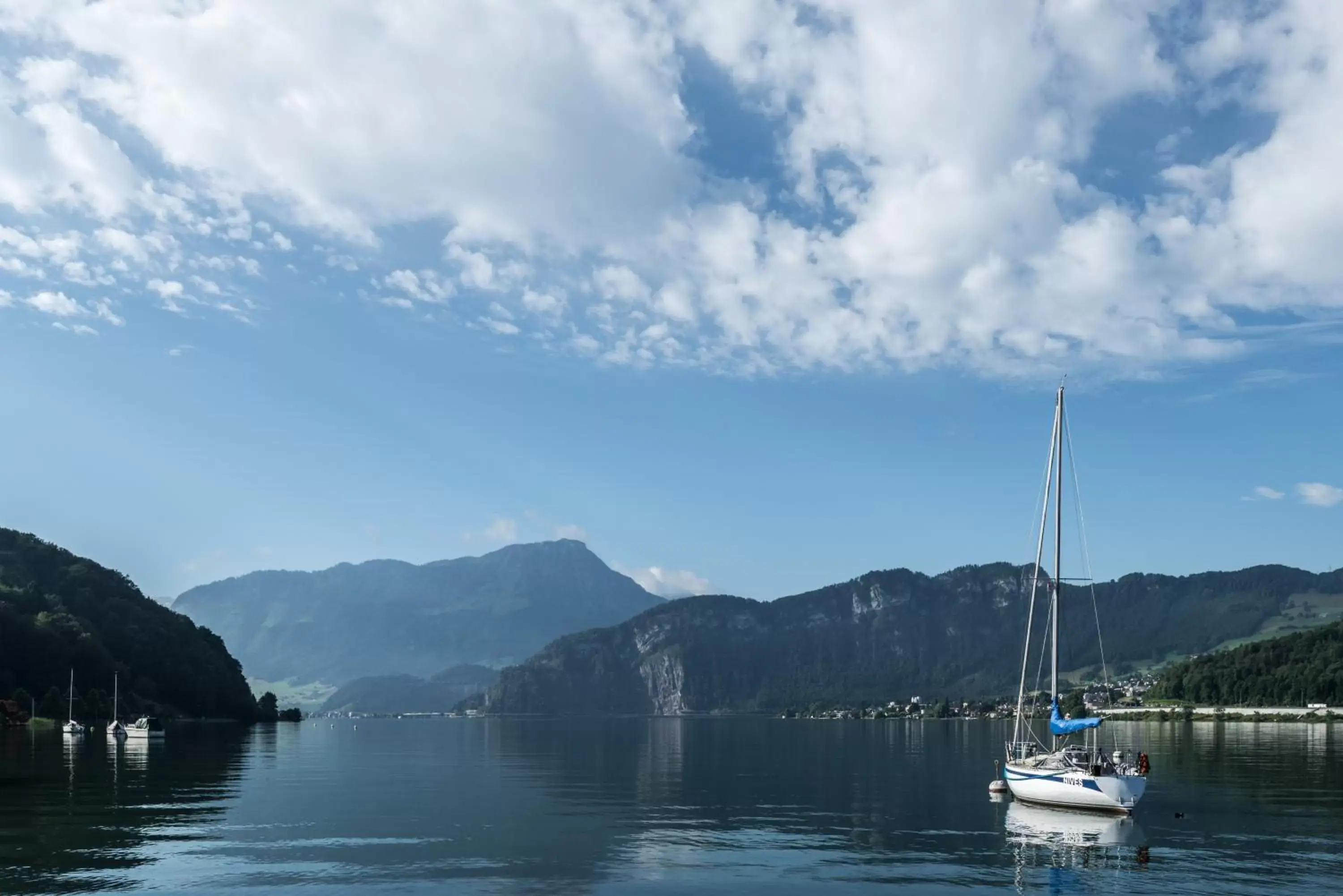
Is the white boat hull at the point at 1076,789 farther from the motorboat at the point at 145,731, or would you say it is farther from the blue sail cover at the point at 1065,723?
the motorboat at the point at 145,731

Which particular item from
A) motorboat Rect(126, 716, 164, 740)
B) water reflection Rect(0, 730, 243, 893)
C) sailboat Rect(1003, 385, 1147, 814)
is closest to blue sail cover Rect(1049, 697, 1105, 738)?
sailboat Rect(1003, 385, 1147, 814)

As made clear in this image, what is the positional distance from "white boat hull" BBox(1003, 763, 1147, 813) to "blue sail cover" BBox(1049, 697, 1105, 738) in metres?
4.75

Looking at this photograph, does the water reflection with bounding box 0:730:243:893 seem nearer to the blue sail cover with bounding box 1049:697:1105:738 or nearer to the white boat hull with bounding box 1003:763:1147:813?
the white boat hull with bounding box 1003:763:1147:813

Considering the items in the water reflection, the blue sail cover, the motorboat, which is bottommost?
the motorboat

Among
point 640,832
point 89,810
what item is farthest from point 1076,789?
point 89,810

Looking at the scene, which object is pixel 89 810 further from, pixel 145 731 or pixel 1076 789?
pixel 145 731

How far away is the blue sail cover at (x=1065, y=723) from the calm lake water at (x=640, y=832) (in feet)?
22.6

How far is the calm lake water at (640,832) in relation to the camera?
52.7m

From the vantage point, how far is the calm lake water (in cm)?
5269

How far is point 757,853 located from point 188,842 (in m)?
32.3

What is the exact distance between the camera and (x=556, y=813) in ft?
265

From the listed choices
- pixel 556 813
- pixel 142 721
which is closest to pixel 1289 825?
pixel 556 813

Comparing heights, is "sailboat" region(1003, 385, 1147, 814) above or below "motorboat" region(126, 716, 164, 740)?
above

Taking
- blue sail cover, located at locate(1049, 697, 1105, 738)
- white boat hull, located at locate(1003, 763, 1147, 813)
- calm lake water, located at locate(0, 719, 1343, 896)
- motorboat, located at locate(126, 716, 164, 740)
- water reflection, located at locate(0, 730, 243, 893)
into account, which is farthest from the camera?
motorboat, located at locate(126, 716, 164, 740)
